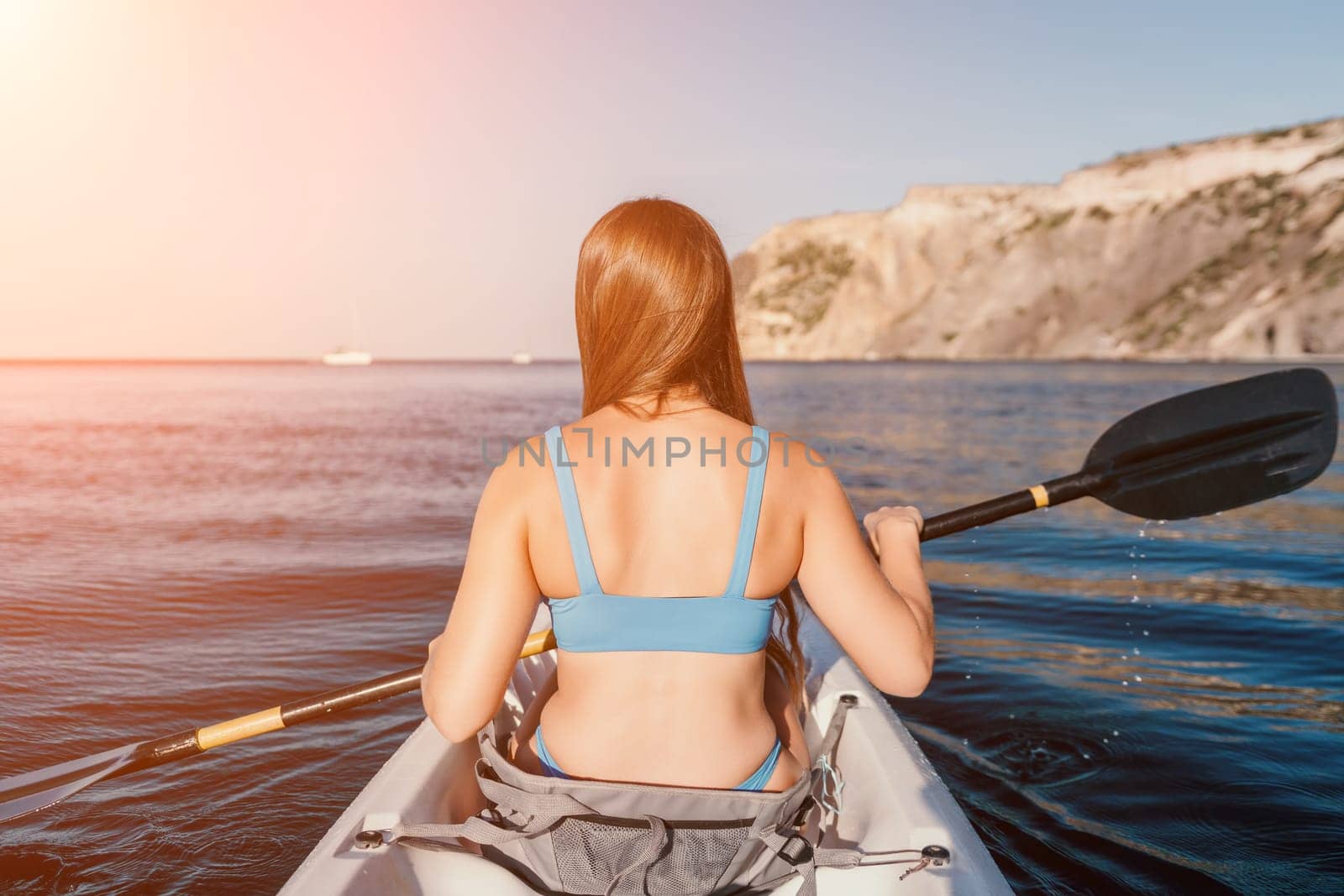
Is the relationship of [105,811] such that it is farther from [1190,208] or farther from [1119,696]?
[1190,208]

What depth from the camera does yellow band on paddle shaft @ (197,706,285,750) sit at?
3.13 metres

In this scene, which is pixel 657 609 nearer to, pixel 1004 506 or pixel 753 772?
pixel 753 772

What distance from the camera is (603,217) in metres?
1.99

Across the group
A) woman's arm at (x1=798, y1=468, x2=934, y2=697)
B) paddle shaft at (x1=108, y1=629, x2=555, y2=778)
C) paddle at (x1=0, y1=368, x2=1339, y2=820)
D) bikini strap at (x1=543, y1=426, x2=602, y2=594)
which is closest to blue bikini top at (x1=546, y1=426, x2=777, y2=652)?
bikini strap at (x1=543, y1=426, x2=602, y2=594)

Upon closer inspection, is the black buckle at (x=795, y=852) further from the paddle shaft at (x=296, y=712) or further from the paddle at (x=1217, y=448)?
the paddle at (x=1217, y=448)

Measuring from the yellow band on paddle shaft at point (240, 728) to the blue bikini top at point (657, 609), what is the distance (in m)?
1.75

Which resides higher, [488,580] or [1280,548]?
[488,580]

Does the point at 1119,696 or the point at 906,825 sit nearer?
the point at 906,825

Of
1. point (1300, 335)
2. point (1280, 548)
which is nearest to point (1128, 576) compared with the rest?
point (1280, 548)

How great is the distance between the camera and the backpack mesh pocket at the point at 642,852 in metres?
1.99

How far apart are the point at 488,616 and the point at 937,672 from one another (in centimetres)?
505

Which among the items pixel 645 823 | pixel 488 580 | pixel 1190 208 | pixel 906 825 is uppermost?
pixel 1190 208

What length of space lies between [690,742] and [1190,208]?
89.3m

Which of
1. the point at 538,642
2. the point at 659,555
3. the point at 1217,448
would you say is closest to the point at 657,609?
the point at 659,555
